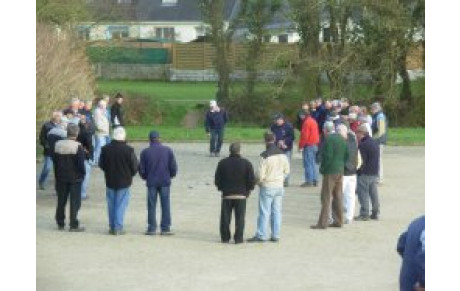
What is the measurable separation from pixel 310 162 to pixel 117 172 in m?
6.73

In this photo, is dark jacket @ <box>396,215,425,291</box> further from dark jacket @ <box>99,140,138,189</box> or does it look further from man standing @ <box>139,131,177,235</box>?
dark jacket @ <box>99,140,138,189</box>

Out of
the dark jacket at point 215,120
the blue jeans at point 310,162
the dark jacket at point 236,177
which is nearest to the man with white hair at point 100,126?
the dark jacket at point 215,120

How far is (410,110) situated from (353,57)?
3044 millimetres

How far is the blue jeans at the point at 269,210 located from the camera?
15289 millimetres

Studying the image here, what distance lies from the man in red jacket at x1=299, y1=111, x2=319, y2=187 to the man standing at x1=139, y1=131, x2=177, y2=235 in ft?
20.1

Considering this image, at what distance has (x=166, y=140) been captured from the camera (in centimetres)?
3322

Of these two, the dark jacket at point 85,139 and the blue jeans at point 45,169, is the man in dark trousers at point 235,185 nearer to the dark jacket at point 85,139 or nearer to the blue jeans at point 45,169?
the dark jacket at point 85,139

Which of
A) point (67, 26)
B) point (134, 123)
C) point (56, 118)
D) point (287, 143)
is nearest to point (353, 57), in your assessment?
point (134, 123)

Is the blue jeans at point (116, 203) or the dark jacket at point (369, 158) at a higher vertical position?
the dark jacket at point (369, 158)

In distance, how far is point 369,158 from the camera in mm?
17203

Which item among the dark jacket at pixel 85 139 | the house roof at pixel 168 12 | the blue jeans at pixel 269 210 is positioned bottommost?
the blue jeans at pixel 269 210

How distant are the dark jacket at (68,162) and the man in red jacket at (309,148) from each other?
21.6ft

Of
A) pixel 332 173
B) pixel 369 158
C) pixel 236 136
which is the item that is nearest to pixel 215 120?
pixel 236 136

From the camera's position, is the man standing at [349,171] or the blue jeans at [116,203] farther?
the man standing at [349,171]
